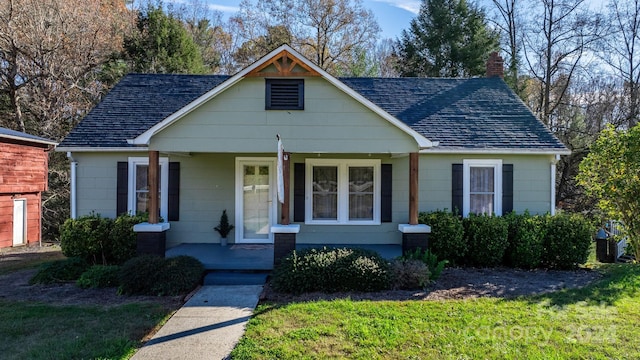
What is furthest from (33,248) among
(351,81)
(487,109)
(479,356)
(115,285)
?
(487,109)

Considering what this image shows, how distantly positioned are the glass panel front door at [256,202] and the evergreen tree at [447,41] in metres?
16.5

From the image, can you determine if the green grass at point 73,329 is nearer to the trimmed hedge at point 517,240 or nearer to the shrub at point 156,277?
the shrub at point 156,277

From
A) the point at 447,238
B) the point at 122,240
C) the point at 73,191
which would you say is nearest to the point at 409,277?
the point at 447,238

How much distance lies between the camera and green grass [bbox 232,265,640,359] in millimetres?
4332

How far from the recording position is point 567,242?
8594 millimetres

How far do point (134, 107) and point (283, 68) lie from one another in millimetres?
5643

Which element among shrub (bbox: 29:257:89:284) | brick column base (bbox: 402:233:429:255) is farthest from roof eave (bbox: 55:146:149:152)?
brick column base (bbox: 402:233:429:255)

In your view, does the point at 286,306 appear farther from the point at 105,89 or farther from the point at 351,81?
the point at 105,89

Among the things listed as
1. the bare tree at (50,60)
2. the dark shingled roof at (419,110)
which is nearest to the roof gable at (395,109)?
the dark shingled roof at (419,110)

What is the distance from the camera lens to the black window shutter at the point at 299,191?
9.69 metres

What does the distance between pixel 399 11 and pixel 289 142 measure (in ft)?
66.7

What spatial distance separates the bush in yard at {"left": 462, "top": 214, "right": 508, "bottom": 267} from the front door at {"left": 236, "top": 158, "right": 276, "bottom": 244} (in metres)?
4.78

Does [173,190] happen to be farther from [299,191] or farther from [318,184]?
[318,184]

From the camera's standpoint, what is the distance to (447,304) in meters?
5.96
